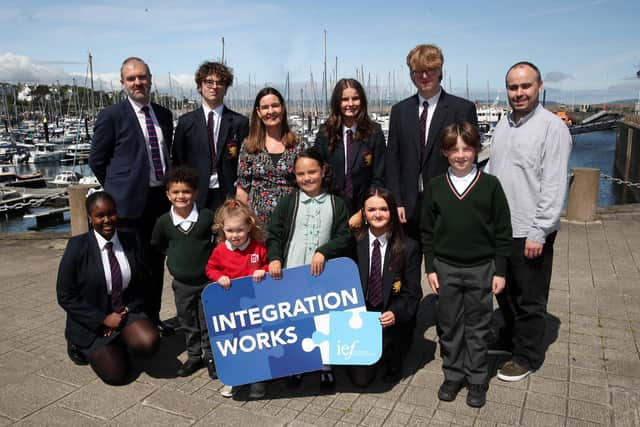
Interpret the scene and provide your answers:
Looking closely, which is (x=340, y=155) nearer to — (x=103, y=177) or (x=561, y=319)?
(x=103, y=177)

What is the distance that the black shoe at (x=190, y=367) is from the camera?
4.12 m

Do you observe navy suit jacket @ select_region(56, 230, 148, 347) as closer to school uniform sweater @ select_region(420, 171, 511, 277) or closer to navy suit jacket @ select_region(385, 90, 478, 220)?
navy suit jacket @ select_region(385, 90, 478, 220)

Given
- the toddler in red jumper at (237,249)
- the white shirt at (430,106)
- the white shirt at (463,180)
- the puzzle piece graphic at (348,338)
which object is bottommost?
the puzzle piece graphic at (348,338)

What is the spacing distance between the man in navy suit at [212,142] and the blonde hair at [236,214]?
78 cm

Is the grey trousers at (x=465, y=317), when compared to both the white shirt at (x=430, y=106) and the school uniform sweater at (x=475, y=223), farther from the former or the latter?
the white shirt at (x=430, y=106)

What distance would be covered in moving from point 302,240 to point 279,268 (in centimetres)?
31

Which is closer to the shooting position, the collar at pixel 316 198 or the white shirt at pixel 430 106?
the collar at pixel 316 198

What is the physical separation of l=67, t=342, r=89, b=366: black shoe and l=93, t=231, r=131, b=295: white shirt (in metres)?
0.66

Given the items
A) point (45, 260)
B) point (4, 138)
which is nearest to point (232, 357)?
point (45, 260)

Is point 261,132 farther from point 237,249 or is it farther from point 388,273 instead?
point 388,273

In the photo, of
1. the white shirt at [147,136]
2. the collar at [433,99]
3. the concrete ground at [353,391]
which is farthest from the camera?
the white shirt at [147,136]

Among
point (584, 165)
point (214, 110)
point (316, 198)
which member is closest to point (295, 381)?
point (316, 198)

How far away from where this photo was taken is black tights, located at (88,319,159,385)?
3.98 meters

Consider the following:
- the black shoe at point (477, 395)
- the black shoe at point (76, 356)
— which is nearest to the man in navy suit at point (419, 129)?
the black shoe at point (477, 395)
